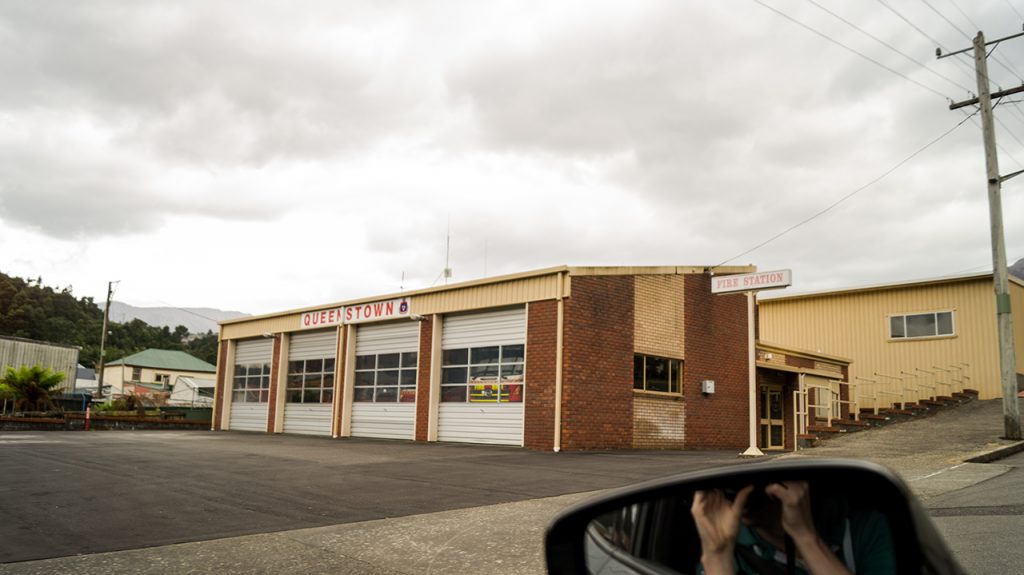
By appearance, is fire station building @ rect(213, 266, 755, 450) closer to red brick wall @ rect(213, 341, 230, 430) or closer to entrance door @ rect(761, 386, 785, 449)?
entrance door @ rect(761, 386, 785, 449)

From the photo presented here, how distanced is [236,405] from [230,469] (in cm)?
2144

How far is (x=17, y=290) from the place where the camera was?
3406 inches

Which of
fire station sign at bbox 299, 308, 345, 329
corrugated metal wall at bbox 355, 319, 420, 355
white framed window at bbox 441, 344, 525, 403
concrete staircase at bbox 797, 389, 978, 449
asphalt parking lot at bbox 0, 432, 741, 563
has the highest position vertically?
fire station sign at bbox 299, 308, 345, 329

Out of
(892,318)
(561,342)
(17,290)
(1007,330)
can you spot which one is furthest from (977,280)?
(17,290)

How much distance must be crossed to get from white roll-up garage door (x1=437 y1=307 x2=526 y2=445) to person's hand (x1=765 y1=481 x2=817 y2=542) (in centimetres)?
1865

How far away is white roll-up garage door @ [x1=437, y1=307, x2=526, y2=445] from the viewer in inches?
792

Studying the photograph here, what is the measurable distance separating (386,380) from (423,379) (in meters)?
2.34

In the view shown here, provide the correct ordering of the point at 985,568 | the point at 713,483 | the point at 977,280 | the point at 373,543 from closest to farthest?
1. the point at 713,483
2. the point at 985,568
3. the point at 373,543
4. the point at 977,280

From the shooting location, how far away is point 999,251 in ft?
56.2

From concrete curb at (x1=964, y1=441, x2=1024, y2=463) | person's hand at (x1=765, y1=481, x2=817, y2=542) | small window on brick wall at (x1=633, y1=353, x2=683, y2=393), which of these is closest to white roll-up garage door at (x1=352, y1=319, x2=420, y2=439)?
small window on brick wall at (x1=633, y1=353, x2=683, y2=393)

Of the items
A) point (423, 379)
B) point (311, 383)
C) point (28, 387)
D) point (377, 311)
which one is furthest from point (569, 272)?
point (28, 387)

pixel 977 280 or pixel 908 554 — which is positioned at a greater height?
pixel 977 280

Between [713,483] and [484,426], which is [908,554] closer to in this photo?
[713,483]

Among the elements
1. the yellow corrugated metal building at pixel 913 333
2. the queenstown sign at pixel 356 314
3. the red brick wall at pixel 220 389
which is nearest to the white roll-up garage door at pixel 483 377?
the queenstown sign at pixel 356 314
